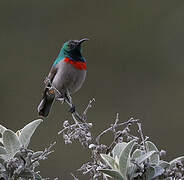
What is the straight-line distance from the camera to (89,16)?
26.1ft

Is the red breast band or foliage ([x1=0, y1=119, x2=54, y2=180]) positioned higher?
foliage ([x1=0, y1=119, x2=54, y2=180])

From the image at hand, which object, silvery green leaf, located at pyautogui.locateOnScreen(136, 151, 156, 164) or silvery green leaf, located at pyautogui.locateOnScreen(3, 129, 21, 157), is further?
silvery green leaf, located at pyautogui.locateOnScreen(3, 129, 21, 157)

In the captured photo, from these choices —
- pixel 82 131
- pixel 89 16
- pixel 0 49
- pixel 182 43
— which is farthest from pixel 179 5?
pixel 82 131

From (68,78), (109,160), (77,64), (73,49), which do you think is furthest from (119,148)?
(73,49)

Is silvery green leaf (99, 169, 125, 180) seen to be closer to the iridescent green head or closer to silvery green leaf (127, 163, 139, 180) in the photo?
silvery green leaf (127, 163, 139, 180)

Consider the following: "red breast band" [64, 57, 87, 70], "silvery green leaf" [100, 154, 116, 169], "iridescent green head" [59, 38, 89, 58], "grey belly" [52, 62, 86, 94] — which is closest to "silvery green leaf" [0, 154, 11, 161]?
"silvery green leaf" [100, 154, 116, 169]

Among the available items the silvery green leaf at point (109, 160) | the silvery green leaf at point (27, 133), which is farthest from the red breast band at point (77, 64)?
the silvery green leaf at point (109, 160)

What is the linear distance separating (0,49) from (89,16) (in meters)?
1.44

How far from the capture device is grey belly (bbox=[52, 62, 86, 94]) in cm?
362

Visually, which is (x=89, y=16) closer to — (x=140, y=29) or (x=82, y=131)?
(x=140, y=29)

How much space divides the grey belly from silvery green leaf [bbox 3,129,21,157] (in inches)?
87.9

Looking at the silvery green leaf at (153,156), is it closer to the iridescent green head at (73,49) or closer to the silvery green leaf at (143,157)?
the silvery green leaf at (143,157)

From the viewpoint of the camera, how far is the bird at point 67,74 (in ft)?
11.9

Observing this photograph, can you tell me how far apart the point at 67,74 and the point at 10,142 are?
2325 millimetres
